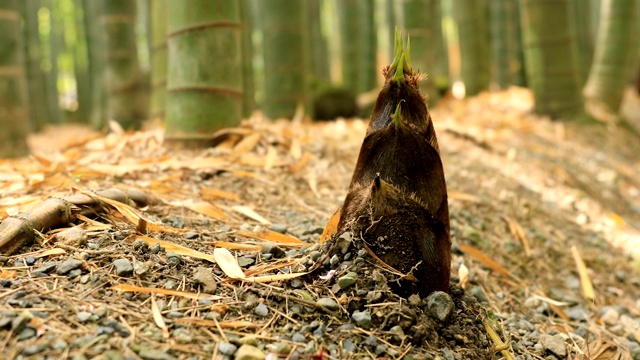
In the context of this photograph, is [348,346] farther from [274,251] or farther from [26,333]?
[26,333]

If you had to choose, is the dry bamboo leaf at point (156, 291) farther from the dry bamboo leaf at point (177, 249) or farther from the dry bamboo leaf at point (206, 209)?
the dry bamboo leaf at point (206, 209)

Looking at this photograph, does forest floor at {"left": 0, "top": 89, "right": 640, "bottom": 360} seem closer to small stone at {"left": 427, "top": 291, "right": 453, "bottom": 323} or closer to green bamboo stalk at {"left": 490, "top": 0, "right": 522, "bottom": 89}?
small stone at {"left": 427, "top": 291, "right": 453, "bottom": 323}

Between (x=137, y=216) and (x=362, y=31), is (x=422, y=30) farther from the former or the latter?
(x=137, y=216)

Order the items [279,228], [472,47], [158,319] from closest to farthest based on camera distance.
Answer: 1. [158,319]
2. [279,228]
3. [472,47]

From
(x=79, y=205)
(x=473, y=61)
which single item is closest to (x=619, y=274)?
(x=79, y=205)

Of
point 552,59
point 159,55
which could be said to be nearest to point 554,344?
point 159,55

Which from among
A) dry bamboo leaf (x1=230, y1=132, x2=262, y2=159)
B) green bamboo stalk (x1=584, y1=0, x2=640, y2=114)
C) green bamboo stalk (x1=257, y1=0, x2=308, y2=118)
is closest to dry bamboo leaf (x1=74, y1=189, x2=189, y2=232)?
dry bamboo leaf (x1=230, y1=132, x2=262, y2=159)

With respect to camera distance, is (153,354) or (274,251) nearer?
(153,354)
